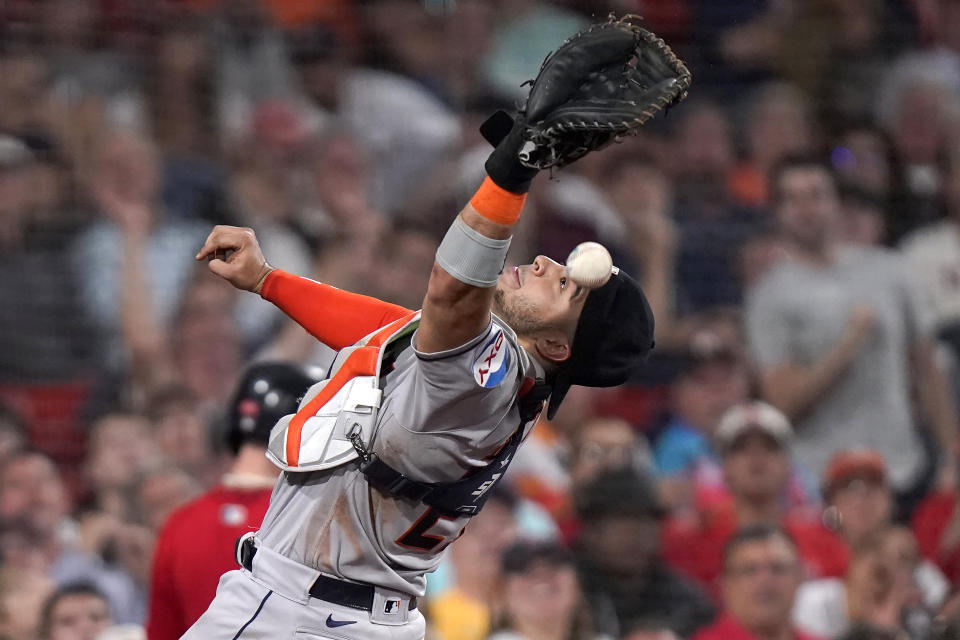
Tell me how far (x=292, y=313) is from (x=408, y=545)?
694 millimetres

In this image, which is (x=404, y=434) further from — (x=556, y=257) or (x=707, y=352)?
(x=556, y=257)

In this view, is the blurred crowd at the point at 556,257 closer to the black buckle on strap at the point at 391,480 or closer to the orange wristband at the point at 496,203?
the black buckle on strap at the point at 391,480

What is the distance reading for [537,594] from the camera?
5434mm

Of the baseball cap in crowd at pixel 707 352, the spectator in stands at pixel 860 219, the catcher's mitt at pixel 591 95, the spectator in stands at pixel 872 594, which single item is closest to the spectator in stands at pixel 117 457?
the baseball cap in crowd at pixel 707 352

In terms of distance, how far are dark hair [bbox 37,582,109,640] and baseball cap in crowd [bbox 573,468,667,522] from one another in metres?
1.88

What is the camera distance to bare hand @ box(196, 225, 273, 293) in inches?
129

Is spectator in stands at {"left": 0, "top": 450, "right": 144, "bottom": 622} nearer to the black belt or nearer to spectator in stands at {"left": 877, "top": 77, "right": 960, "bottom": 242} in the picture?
the black belt

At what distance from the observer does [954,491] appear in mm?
6684

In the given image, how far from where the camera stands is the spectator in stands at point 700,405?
687cm

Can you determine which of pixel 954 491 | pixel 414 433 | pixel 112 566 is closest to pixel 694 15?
pixel 954 491

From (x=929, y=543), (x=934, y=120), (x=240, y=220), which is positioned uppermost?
(x=934, y=120)

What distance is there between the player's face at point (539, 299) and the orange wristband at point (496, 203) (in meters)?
0.45

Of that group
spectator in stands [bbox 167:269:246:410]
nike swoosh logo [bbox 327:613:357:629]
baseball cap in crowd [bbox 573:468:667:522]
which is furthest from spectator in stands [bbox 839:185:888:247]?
nike swoosh logo [bbox 327:613:357:629]

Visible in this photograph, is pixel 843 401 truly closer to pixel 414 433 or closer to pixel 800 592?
pixel 800 592
